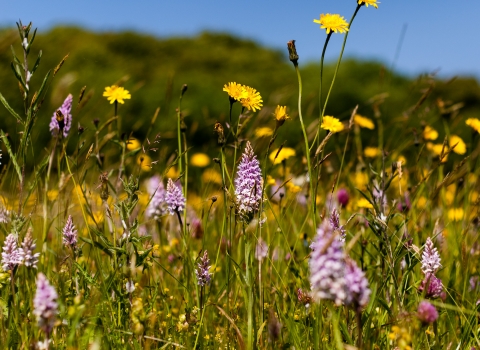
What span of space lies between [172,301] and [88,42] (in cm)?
784

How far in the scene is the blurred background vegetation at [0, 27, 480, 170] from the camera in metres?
6.20

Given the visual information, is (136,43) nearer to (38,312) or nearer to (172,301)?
(172,301)

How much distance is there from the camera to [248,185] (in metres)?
1.46

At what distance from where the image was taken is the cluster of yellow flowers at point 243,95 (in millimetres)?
1525

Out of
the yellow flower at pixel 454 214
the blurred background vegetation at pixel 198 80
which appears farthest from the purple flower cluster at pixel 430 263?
the blurred background vegetation at pixel 198 80

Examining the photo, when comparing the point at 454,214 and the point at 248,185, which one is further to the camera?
the point at 454,214

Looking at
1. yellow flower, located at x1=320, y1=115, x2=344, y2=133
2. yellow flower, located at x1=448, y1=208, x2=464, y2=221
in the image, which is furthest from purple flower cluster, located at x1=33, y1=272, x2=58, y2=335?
yellow flower, located at x1=448, y1=208, x2=464, y2=221

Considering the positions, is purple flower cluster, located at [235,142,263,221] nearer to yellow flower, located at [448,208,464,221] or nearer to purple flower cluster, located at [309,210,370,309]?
purple flower cluster, located at [309,210,370,309]

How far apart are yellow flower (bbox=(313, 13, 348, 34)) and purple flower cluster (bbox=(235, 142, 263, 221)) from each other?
15.2 inches

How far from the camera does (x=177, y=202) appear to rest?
1.68 meters

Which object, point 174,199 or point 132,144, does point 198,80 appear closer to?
point 132,144

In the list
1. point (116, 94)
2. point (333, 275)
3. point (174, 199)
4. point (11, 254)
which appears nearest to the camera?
point (333, 275)

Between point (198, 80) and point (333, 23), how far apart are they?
20.1 ft

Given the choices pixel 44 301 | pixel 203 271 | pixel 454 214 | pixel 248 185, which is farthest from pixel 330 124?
pixel 44 301
